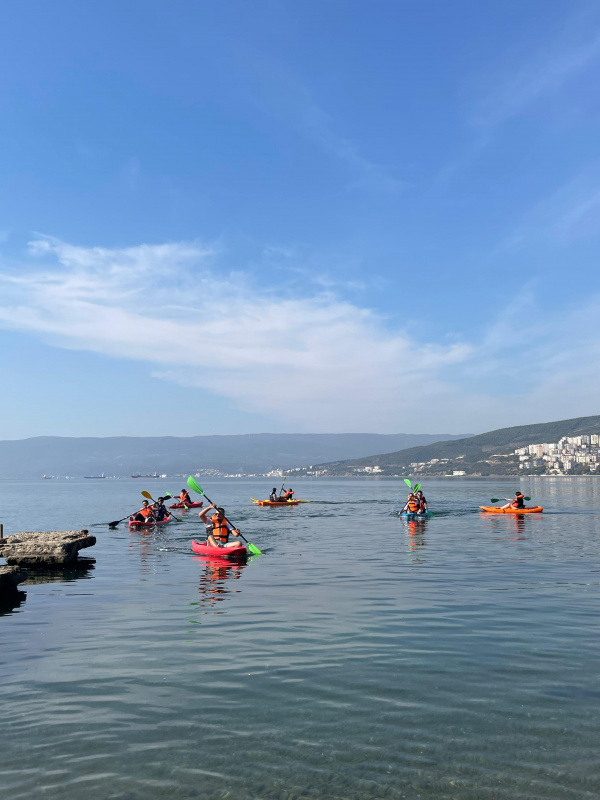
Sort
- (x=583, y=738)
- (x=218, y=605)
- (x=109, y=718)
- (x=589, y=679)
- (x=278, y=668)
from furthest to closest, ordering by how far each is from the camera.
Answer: (x=218, y=605), (x=278, y=668), (x=589, y=679), (x=109, y=718), (x=583, y=738)

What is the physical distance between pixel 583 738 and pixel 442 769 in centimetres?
200

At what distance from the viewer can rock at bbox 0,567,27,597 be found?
652 inches

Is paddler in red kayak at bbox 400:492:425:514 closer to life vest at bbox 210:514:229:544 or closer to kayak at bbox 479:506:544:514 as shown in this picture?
kayak at bbox 479:506:544:514

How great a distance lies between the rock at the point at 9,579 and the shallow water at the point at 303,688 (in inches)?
26.8

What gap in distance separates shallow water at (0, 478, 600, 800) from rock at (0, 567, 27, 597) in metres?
0.68

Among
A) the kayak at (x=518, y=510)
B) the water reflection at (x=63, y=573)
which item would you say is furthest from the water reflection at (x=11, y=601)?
the kayak at (x=518, y=510)

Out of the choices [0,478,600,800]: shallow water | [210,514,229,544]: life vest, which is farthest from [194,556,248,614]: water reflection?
[210,514,229,544]: life vest

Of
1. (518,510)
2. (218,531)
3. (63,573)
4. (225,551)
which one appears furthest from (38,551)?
(518,510)

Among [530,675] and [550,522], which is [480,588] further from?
[550,522]

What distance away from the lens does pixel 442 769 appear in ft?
22.4

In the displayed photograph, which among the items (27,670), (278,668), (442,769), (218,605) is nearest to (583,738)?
(442,769)

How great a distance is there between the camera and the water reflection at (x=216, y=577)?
55.2 ft

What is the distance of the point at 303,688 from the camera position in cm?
934

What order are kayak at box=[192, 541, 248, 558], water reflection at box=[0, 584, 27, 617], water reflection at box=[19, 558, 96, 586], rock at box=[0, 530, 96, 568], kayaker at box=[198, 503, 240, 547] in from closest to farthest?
water reflection at box=[0, 584, 27, 617] < water reflection at box=[19, 558, 96, 586] < rock at box=[0, 530, 96, 568] < kayak at box=[192, 541, 248, 558] < kayaker at box=[198, 503, 240, 547]
